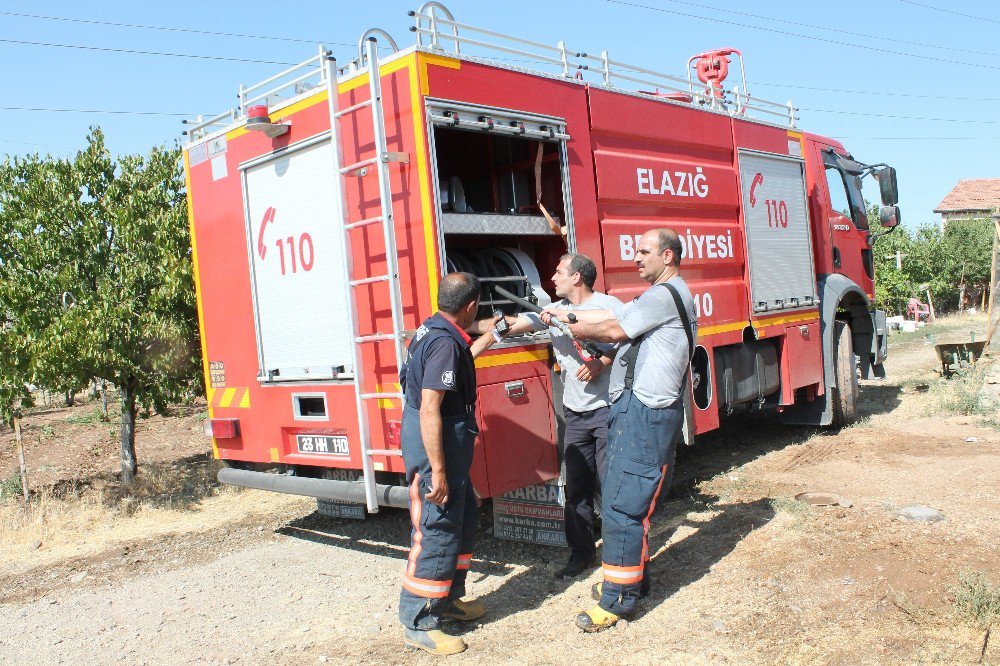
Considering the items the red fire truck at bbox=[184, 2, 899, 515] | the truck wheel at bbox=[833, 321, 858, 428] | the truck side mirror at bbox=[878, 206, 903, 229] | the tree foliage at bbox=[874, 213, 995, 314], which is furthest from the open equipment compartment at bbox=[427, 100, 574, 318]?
the tree foliage at bbox=[874, 213, 995, 314]

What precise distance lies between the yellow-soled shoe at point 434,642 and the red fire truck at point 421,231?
2.56 feet

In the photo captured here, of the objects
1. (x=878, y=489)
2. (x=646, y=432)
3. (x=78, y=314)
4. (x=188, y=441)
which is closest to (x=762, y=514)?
(x=878, y=489)

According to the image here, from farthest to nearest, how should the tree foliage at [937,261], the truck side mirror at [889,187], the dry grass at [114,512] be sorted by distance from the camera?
the tree foliage at [937,261] < the truck side mirror at [889,187] < the dry grass at [114,512]

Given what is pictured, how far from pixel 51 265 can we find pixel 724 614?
6473 millimetres

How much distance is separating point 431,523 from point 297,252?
2185 millimetres

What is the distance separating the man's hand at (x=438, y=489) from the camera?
379cm

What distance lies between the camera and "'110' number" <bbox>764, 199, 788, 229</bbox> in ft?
25.3

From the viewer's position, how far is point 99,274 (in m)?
7.48

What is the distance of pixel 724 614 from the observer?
4.04 m

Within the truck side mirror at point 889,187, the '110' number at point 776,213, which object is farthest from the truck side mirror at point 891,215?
the '110' number at point 776,213

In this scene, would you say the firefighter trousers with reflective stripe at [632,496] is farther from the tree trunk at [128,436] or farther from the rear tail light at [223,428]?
the tree trunk at [128,436]

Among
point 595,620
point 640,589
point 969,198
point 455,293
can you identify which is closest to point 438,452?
point 455,293

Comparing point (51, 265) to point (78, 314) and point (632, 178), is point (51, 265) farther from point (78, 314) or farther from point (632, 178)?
point (632, 178)

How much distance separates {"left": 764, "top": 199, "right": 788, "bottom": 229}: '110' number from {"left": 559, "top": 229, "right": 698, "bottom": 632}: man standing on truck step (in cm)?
399
